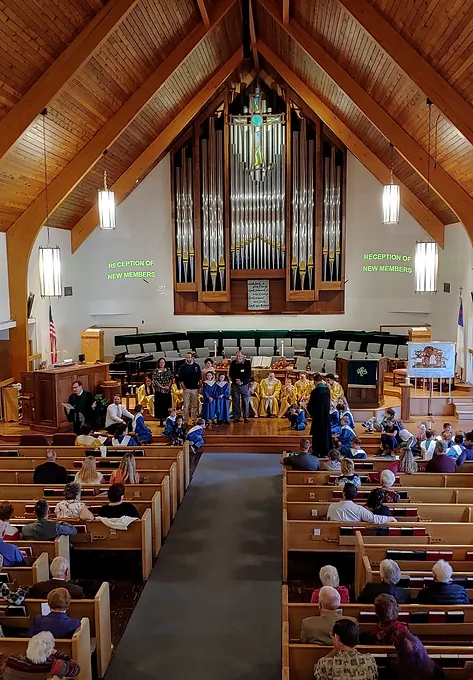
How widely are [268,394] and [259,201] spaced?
222 inches

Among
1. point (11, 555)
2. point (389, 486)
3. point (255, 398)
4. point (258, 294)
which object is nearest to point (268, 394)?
point (255, 398)

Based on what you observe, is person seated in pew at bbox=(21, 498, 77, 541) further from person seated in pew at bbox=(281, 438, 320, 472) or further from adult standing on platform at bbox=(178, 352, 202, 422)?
adult standing on platform at bbox=(178, 352, 202, 422)

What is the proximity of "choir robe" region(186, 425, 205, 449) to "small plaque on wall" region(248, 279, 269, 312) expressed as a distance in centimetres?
677

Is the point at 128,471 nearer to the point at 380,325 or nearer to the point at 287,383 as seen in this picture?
the point at 287,383

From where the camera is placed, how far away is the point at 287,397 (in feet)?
37.1

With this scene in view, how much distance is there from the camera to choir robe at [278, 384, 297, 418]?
444 inches

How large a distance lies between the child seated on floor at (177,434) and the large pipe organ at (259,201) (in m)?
6.45

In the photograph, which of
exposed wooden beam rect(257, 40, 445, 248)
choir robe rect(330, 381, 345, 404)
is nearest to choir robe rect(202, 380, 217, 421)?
choir robe rect(330, 381, 345, 404)

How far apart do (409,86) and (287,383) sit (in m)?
5.26

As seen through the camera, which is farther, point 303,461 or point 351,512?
point 303,461

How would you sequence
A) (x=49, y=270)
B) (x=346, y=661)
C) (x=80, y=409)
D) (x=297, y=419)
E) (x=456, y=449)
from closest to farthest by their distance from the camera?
(x=346, y=661), (x=456, y=449), (x=49, y=270), (x=80, y=409), (x=297, y=419)

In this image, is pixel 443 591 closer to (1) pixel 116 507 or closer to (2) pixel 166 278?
(1) pixel 116 507

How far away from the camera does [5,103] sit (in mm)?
7973

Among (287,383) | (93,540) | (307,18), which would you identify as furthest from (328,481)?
(307,18)
